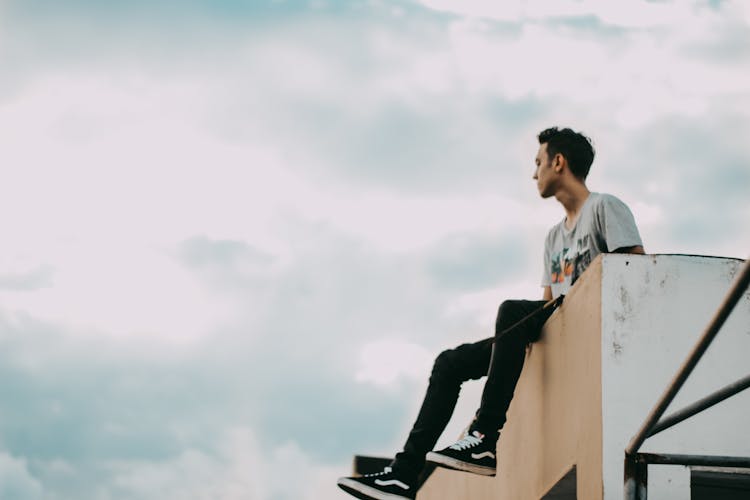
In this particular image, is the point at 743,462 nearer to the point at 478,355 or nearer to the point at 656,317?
the point at 656,317

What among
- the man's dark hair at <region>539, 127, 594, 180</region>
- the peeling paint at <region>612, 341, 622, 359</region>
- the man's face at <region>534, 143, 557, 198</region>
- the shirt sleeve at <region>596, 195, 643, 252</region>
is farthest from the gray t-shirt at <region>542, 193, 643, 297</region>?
the peeling paint at <region>612, 341, 622, 359</region>

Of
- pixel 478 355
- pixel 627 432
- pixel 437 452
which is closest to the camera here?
pixel 627 432

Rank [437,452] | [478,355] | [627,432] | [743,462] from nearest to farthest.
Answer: [743,462], [627,432], [437,452], [478,355]

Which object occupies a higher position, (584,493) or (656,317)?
(656,317)

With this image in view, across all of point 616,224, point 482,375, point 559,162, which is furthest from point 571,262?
point 482,375

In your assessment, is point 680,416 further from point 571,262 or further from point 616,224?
point 571,262

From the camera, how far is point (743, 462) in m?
4.37

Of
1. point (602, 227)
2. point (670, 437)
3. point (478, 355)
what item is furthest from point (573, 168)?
point (670, 437)

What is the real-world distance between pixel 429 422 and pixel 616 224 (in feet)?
4.68

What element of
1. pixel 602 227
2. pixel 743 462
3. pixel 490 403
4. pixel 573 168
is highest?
pixel 573 168

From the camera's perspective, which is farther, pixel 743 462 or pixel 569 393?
pixel 569 393

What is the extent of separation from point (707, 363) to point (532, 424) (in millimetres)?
1366

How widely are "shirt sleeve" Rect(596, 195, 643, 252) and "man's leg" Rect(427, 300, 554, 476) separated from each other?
62 cm

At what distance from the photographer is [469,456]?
5680 mm
